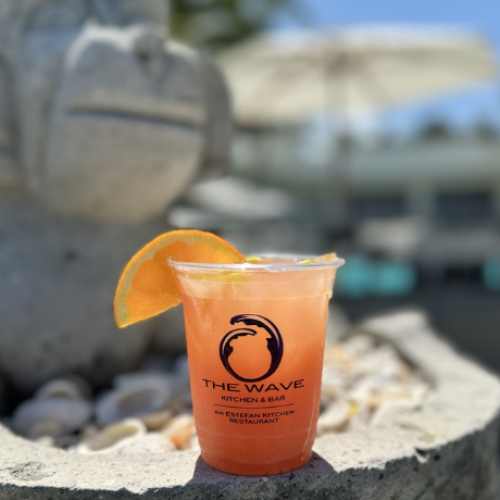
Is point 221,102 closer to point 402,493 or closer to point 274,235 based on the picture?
point 402,493

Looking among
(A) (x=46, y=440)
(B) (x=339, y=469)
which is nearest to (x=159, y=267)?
(B) (x=339, y=469)

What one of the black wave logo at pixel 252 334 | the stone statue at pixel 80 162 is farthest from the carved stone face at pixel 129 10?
the black wave logo at pixel 252 334

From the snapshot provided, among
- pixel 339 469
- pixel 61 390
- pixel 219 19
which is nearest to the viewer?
pixel 339 469

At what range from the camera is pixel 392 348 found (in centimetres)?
240

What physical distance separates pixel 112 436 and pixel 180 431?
19cm

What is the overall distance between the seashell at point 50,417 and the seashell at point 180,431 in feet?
0.87

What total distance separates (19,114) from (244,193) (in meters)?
8.47

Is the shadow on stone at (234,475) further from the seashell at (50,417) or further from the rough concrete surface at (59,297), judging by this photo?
the rough concrete surface at (59,297)

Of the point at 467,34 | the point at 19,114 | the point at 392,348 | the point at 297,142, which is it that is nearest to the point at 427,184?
the point at 297,142

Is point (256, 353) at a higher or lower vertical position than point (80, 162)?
lower

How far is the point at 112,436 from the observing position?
146cm

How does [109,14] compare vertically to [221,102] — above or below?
above

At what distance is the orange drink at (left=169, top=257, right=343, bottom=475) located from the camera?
1000 millimetres

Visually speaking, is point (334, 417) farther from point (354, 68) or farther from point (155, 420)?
point (354, 68)
